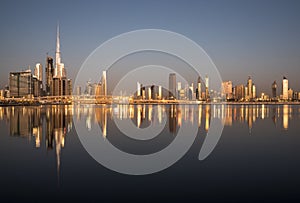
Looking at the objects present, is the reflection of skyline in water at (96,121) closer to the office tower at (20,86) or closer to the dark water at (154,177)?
the dark water at (154,177)

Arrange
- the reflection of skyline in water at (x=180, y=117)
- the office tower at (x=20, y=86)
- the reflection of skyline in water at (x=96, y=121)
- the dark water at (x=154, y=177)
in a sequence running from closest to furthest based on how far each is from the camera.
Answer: the dark water at (x=154, y=177), the reflection of skyline in water at (x=96, y=121), the reflection of skyline in water at (x=180, y=117), the office tower at (x=20, y=86)

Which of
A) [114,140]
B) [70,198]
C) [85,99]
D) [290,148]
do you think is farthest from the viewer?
[85,99]

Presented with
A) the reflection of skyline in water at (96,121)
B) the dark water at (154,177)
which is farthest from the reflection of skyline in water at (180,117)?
the dark water at (154,177)

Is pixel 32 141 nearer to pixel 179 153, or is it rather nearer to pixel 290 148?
pixel 179 153

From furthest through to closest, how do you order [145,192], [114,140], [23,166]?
[114,140] < [23,166] < [145,192]

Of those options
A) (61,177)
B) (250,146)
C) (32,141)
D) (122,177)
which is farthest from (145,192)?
(32,141)

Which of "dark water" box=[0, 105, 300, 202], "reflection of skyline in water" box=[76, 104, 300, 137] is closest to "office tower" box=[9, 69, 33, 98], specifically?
"reflection of skyline in water" box=[76, 104, 300, 137]

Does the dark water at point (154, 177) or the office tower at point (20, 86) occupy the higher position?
the office tower at point (20, 86)

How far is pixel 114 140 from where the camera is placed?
1780 centimetres

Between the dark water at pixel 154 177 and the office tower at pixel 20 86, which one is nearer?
the dark water at pixel 154 177

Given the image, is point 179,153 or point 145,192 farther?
point 179,153

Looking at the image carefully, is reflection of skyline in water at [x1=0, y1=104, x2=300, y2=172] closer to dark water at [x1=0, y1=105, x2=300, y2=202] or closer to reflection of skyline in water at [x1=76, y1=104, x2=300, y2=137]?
reflection of skyline in water at [x1=76, y1=104, x2=300, y2=137]

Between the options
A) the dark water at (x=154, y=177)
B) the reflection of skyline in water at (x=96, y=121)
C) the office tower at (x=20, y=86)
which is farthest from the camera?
the office tower at (x=20, y=86)

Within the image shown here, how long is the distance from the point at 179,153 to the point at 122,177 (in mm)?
4941
